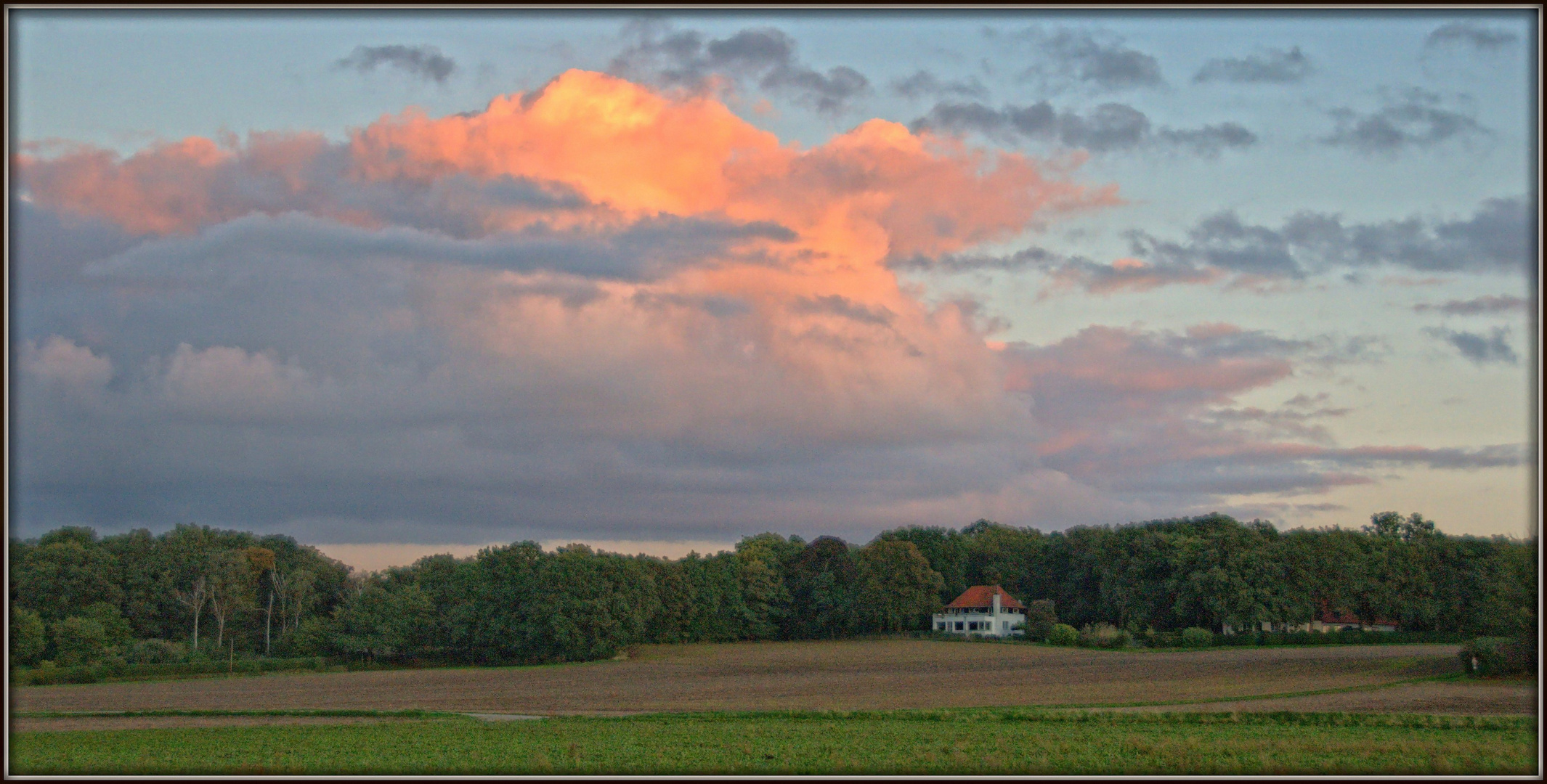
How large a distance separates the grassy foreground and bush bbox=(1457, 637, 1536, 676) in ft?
74.2

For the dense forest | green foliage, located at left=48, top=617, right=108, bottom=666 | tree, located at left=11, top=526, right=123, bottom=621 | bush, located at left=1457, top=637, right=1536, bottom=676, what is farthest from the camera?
the dense forest

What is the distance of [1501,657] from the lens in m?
50.3

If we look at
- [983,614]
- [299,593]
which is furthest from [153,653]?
[983,614]

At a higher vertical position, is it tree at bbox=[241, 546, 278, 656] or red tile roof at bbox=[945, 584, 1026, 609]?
tree at bbox=[241, 546, 278, 656]

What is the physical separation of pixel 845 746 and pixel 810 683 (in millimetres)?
35476

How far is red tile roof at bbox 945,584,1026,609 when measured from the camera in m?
123

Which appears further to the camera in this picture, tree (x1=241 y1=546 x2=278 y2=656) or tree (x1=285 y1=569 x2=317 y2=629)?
tree (x1=241 y1=546 x2=278 y2=656)

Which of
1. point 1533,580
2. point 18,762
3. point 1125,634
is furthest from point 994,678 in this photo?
point 18,762

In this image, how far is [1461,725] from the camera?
30.3m

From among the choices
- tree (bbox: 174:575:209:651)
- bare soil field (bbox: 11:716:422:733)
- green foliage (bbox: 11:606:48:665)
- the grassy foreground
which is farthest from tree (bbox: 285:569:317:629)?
the grassy foreground

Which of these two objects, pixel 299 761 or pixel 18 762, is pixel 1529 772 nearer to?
pixel 299 761

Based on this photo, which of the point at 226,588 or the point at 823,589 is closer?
the point at 226,588

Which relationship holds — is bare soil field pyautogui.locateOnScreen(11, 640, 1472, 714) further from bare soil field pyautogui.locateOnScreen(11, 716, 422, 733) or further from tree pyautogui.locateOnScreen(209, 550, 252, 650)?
tree pyautogui.locateOnScreen(209, 550, 252, 650)

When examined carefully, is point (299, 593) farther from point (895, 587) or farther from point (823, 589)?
point (895, 587)
